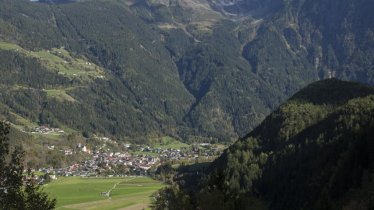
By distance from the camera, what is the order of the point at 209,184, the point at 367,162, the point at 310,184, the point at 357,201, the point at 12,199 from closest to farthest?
1. the point at 12,199
2. the point at 209,184
3. the point at 357,201
4. the point at 367,162
5. the point at 310,184

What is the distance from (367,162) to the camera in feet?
361

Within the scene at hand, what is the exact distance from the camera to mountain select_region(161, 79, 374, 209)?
71.9 meters

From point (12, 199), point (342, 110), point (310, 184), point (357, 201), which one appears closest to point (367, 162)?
point (310, 184)

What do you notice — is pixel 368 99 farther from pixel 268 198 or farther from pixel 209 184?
pixel 209 184

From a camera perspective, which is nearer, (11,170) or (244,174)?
(11,170)

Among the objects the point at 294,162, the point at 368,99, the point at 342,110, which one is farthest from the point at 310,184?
the point at 368,99

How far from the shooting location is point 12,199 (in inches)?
1750

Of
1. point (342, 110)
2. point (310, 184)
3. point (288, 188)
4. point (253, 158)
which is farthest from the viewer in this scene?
point (253, 158)

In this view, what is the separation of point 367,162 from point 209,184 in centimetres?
5345

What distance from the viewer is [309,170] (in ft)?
476

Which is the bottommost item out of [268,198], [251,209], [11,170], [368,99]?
[268,198]

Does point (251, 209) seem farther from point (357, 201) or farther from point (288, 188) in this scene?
point (288, 188)

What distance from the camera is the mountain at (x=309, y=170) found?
71.9 metres

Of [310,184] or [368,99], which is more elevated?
[368,99]
